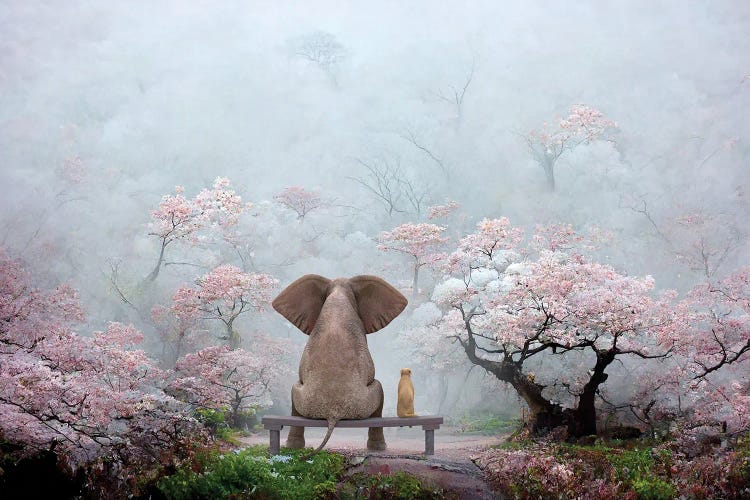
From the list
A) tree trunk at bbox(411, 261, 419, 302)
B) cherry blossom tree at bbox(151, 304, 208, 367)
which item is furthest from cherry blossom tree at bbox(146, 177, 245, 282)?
tree trunk at bbox(411, 261, 419, 302)

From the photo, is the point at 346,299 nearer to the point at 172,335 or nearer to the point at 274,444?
the point at 274,444

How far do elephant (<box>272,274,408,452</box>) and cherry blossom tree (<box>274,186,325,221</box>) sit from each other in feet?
31.8

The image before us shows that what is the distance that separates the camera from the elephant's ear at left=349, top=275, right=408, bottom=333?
7.51 meters

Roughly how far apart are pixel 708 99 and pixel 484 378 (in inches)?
335

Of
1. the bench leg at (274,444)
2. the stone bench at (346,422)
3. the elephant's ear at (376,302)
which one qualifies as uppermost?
the elephant's ear at (376,302)

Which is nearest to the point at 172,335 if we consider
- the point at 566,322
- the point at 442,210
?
the point at 442,210

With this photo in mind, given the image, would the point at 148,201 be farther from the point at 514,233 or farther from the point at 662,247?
the point at 662,247

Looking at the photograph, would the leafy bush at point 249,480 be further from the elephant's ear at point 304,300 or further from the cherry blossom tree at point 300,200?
the cherry blossom tree at point 300,200

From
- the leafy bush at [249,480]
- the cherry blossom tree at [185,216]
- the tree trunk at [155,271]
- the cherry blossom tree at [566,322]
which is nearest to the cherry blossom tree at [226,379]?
the tree trunk at [155,271]

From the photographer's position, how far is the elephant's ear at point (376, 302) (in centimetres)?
751

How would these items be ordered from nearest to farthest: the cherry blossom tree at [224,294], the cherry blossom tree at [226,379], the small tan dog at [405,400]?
the small tan dog at [405,400] < the cherry blossom tree at [226,379] < the cherry blossom tree at [224,294]

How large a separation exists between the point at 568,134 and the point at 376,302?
11.4 metres

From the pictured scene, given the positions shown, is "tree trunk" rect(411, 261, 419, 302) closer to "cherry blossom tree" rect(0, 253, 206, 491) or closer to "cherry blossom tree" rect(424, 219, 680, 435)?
"cherry blossom tree" rect(424, 219, 680, 435)

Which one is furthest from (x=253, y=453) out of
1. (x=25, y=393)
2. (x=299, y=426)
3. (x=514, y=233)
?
(x=514, y=233)
